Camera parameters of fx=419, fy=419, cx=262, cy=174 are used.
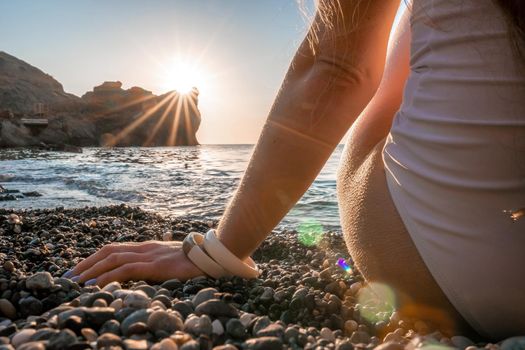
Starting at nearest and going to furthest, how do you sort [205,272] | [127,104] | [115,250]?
[205,272] → [115,250] → [127,104]

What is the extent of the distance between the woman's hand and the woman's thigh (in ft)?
2.44

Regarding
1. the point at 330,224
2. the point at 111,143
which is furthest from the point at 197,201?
the point at 111,143

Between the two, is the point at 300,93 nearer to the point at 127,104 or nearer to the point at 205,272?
the point at 205,272

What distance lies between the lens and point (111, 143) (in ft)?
203

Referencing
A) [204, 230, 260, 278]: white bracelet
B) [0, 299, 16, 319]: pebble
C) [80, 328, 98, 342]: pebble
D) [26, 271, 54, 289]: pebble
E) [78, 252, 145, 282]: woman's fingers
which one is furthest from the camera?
[78, 252, 145, 282]: woman's fingers

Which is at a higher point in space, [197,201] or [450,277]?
[450,277]

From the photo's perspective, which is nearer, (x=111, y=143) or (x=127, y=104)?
(x=111, y=143)

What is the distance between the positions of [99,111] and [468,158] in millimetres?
74983

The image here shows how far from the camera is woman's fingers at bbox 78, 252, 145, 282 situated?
1.88m

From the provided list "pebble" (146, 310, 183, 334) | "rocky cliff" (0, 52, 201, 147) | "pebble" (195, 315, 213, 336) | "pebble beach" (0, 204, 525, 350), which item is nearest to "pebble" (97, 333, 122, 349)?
"pebble beach" (0, 204, 525, 350)

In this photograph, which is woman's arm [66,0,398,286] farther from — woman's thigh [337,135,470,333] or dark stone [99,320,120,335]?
dark stone [99,320,120,335]

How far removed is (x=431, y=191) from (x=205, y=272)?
1.03 meters

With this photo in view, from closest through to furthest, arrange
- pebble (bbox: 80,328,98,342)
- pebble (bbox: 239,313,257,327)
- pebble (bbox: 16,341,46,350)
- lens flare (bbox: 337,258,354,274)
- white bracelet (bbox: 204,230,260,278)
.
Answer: pebble (bbox: 16,341,46,350), pebble (bbox: 80,328,98,342), pebble (bbox: 239,313,257,327), white bracelet (bbox: 204,230,260,278), lens flare (bbox: 337,258,354,274)

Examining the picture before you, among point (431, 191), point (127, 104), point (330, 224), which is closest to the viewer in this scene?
point (431, 191)
